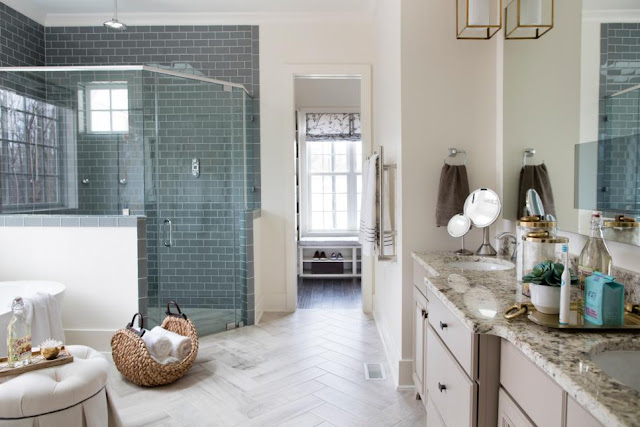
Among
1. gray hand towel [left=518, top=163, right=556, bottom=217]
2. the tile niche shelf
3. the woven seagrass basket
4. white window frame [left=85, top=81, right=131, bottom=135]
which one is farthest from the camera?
the tile niche shelf

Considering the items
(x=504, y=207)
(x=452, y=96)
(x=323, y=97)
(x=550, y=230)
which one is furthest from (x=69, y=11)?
(x=550, y=230)

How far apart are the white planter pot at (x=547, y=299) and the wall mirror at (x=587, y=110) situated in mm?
435

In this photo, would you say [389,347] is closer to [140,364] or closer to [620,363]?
[140,364]

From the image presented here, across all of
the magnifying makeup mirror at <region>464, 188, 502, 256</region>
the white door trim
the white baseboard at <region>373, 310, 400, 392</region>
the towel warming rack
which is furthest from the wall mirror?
the white door trim

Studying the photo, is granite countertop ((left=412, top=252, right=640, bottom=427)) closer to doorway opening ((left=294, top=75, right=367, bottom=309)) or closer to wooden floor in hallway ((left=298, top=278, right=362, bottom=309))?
wooden floor in hallway ((left=298, top=278, right=362, bottom=309))

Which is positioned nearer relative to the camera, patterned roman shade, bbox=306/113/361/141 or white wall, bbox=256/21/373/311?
white wall, bbox=256/21/373/311

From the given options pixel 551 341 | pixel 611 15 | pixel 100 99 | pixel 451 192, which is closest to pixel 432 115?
pixel 451 192

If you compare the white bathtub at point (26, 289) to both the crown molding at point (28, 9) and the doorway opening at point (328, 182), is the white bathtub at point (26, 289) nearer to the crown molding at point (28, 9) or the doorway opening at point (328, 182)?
the crown molding at point (28, 9)

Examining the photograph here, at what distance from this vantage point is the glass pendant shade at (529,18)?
2.04 meters

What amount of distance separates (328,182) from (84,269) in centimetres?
366

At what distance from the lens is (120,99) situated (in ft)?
11.8

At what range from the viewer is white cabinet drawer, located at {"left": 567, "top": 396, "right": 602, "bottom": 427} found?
2.86 feet

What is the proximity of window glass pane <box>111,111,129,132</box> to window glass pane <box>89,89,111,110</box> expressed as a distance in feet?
0.33

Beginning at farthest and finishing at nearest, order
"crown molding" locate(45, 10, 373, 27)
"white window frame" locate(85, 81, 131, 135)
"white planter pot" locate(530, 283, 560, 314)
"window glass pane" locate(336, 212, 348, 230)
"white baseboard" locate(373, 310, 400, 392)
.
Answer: "window glass pane" locate(336, 212, 348, 230), "crown molding" locate(45, 10, 373, 27), "white window frame" locate(85, 81, 131, 135), "white baseboard" locate(373, 310, 400, 392), "white planter pot" locate(530, 283, 560, 314)
